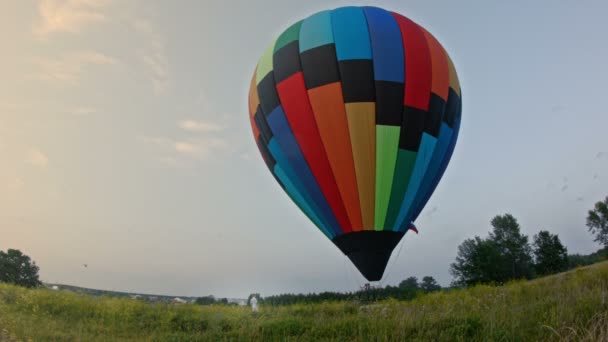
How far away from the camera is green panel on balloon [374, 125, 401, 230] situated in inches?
567

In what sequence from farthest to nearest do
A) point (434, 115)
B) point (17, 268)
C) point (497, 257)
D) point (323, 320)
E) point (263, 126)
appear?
1. point (497, 257)
2. point (17, 268)
3. point (263, 126)
4. point (434, 115)
5. point (323, 320)

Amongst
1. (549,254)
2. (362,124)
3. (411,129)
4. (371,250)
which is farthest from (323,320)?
(549,254)

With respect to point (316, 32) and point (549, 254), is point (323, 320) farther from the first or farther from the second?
point (549, 254)

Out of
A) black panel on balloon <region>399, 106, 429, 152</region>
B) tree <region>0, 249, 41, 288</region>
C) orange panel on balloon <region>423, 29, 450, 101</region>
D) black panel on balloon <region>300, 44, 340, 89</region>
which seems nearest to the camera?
black panel on balloon <region>399, 106, 429, 152</region>

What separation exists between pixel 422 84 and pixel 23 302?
47.4ft

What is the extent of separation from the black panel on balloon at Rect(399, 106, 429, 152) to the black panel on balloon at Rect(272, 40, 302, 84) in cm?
410

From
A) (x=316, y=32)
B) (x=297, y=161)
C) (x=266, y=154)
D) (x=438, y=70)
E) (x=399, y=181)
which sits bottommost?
(x=399, y=181)

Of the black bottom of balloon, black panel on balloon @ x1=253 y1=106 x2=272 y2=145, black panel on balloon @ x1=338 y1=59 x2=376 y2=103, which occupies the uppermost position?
black panel on balloon @ x1=338 y1=59 x2=376 y2=103

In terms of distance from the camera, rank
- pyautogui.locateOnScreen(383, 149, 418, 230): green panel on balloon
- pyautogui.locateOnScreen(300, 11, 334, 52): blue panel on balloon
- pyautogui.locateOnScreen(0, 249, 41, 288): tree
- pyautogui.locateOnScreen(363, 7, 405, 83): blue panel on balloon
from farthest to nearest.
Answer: pyautogui.locateOnScreen(0, 249, 41, 288): tree, pyautogui.locateOnScreen(300, 11, 334, 52): blue panel on balloon, pyautogui.locateOnScreen(363, 7, 405, 83): blue panel on balloon, pyautogui.locateOnScreen(383, 149, 418, 230): green panel on balloon

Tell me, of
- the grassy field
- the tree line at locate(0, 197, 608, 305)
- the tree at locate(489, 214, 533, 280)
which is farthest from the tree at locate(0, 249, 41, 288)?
the tree at locate(489, 214, 533, 280)

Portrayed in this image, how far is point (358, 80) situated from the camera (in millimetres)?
→ 14641

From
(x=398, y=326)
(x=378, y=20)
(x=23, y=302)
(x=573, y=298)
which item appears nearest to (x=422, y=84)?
(x=378, y=20)

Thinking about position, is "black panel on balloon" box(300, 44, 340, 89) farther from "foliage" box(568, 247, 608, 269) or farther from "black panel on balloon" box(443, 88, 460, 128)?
"foliage" box(568, 247, 608, 269)

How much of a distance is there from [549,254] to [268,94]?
55.9 m
